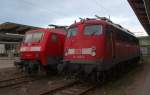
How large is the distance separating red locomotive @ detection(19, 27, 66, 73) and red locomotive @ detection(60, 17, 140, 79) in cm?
186

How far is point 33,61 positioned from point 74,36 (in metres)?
3.08

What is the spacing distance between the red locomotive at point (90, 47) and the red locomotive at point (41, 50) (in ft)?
6.09

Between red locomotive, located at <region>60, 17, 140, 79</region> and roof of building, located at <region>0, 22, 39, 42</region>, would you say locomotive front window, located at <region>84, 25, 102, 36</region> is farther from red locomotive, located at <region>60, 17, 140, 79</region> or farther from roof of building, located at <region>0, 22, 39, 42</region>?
roof of building, located at <region>0, 22, 39, 42</region>

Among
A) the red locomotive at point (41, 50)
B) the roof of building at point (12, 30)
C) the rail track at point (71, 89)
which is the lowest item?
the rail track at point (71, 89)

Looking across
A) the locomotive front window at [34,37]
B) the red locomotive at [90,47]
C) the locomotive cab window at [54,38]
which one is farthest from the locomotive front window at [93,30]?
the locomotive front window at [34,37]

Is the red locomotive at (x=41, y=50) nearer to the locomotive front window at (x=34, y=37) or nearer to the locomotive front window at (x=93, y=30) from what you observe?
the locomotive front window at (x=34, y=37)

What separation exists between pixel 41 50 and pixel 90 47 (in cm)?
342

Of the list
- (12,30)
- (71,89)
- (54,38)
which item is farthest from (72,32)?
(12,30)

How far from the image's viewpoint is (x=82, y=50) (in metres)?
11.8

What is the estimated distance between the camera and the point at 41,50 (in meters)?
14.0

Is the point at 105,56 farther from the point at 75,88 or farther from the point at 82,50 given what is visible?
the point at 75,88

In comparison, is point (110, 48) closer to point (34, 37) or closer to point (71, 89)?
point (71, 89)

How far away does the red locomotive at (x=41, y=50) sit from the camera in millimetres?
14086

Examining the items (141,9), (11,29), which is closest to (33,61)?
(141,9)
